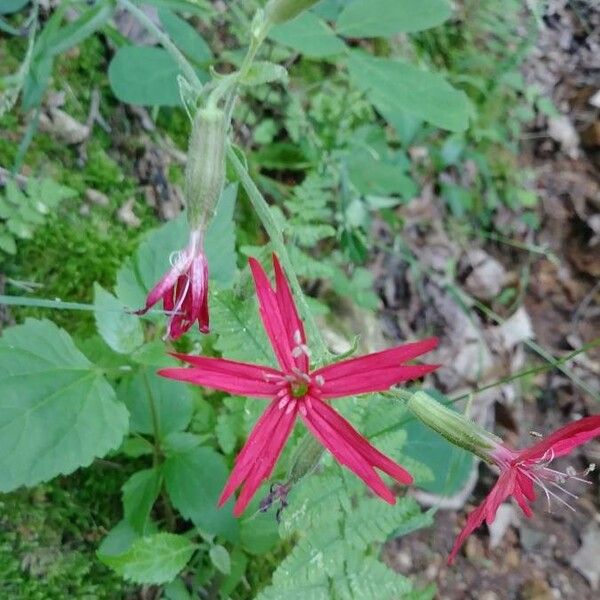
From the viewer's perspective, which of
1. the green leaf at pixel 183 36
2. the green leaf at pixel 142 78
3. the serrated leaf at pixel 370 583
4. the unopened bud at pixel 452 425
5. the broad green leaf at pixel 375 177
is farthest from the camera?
the broad green leaf at pixel 375 177

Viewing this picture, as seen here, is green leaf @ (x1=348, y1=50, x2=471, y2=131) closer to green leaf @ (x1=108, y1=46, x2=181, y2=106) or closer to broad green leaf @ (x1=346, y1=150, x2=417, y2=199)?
green leaf @ (x1=108, y1=46, x2=181, y2=106)

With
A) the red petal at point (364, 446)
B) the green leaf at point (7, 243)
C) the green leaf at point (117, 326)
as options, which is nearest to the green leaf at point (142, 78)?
the green leaf at point (7, 243)

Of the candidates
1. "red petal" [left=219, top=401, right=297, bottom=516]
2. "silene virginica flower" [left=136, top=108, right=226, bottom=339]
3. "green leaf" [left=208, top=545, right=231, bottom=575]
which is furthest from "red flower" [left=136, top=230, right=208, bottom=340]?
"green leaf" [left=208, top=545, right=231, bottom=575]

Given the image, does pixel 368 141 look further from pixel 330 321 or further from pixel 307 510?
pixel 307 510

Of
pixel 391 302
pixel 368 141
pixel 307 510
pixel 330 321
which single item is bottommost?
pixel 391 302

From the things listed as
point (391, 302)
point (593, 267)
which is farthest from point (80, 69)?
point (593, 267)

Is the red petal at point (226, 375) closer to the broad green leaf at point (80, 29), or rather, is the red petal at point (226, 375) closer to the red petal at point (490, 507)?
the red petal at point (490, 507)
